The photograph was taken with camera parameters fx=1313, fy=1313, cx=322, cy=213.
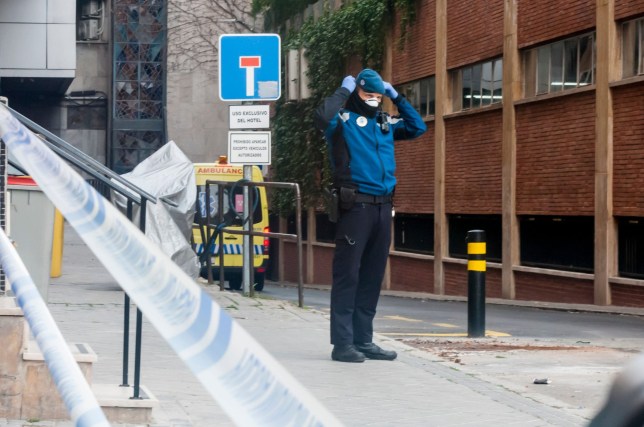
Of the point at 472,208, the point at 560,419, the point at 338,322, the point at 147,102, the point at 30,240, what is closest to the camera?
the point at 560,419

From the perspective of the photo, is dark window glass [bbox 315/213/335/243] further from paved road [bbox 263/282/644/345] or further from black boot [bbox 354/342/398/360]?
black boot [bbox 354/342/398/360]

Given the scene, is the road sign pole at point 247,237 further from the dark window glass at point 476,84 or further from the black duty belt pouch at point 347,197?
the dark window glass at point 476,84

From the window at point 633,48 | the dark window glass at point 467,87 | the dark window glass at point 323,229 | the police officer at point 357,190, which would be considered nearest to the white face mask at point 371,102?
the police officer at point 357,190

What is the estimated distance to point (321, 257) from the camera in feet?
122

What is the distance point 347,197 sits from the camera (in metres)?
8.41

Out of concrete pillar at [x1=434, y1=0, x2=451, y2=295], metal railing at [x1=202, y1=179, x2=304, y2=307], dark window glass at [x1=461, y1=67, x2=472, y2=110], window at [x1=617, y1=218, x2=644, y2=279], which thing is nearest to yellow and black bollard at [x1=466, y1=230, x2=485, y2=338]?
metal railing at [x1=202, y1=179, x2=304, y2=307]

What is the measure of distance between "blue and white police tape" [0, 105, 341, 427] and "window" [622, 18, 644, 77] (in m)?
16.7

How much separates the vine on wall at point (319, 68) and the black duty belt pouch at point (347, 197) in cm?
2032

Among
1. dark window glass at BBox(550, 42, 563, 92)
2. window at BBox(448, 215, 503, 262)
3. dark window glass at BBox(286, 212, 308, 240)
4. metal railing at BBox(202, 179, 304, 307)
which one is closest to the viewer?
metal railing at BBox(202, 179, 304, 307)

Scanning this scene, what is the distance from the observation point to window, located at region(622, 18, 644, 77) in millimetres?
Answer: 18609

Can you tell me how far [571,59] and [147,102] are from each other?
30.7 metres

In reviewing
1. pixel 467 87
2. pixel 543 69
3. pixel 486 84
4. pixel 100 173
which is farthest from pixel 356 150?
pixel 467 87

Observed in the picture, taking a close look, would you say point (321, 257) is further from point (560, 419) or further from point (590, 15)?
point (560, 419)

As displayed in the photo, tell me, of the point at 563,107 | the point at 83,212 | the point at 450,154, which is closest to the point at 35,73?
the point at 450,154
